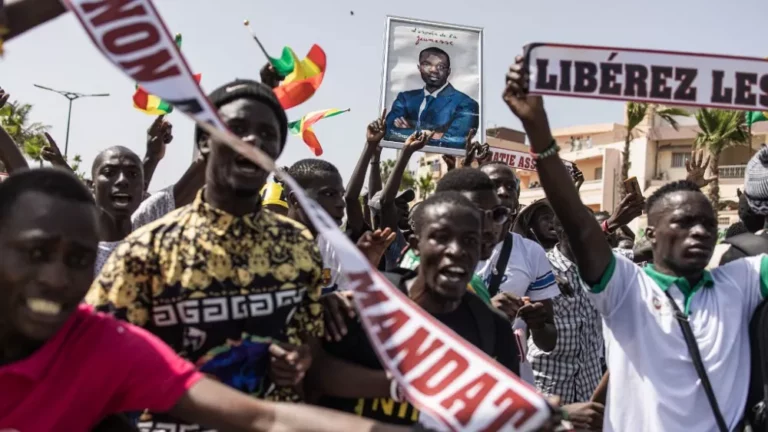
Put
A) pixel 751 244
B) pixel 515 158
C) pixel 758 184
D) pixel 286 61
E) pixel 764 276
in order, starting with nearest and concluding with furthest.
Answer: pixel 764 276
pixel 751 244
pixel 758 184
pixel 286 61
pixel 515 158

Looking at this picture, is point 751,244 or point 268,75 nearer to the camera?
point 751,244

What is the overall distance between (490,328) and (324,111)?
561cm

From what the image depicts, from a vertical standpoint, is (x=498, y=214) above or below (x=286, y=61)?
below

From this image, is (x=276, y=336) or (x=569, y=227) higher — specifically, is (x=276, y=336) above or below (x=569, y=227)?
below

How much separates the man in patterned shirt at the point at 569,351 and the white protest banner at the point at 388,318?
10.5 ft

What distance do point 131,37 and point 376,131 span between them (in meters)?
4.38

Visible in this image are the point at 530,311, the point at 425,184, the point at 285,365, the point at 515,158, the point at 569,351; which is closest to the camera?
the point at 285,365

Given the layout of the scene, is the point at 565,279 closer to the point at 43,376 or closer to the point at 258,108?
the point at 258,108

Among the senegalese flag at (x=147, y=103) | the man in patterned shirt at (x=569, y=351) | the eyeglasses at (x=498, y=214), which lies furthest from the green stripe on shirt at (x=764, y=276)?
the senegalese flag at (x=147, y=103)

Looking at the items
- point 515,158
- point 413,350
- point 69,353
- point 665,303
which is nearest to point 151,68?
point 69,353

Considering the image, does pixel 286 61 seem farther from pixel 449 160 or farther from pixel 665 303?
pixel 665 303

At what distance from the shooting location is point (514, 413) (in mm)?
2018

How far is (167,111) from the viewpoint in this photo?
620 centimetres

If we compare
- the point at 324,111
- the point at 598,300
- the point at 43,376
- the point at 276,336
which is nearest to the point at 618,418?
the point at 598,300
